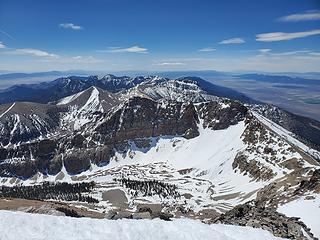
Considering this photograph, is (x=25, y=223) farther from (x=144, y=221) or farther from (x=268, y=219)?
(x=268, y=219)

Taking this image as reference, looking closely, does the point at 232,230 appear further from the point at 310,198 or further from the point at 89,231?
the point at 310,198

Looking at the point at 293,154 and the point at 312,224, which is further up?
the point at 312,224

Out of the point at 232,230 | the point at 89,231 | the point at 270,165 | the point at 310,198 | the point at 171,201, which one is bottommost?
the point at 171,201

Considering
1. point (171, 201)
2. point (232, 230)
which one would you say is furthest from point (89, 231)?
point (171, 201)

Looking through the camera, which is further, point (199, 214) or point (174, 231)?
point (199, 214)

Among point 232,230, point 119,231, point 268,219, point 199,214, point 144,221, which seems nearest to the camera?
point 119,231

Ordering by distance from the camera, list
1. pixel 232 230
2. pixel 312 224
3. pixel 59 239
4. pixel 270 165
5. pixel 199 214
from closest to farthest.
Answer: pixel 59 239 < pixel 232 230 < pixel 312 224 < pixel 199 214 < pixel 270 165

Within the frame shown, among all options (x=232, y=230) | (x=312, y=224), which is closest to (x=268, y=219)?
(x=312, y=224)
